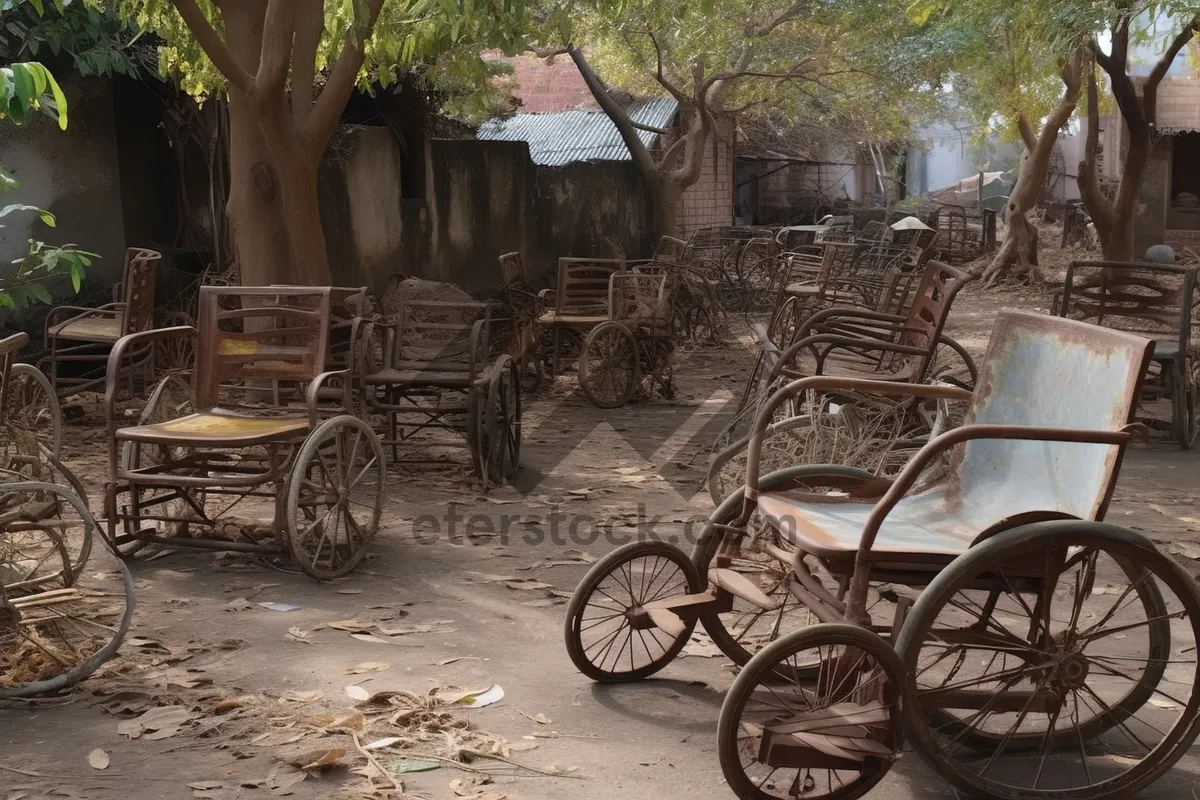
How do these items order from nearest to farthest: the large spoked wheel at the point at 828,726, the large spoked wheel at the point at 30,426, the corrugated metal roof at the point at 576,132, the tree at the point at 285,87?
1. the large spoked wheel at the point at 828,726
2. the large spoked wheel at the point at 30,426
3. the tree at the point at 285,87
4. the corrugated metal roof at the point at 576,132

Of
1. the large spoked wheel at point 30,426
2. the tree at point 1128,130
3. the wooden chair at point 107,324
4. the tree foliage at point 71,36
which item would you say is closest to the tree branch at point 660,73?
the tree at point 1128,130

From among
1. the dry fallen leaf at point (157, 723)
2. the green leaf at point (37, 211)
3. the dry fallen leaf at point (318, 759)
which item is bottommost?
the dry fallen leaf at point (318, 759)

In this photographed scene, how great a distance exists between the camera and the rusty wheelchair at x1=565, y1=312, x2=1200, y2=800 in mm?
3168

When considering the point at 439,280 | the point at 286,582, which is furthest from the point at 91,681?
the point at 439,280

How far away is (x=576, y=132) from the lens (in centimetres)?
2081

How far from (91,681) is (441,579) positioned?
164 cm

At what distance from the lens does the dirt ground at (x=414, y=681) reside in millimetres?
3447

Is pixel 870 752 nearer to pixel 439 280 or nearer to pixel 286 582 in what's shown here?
pixel 286 582

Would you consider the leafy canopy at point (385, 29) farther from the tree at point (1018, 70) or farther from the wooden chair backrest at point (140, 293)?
the tree at point (1018, 70)

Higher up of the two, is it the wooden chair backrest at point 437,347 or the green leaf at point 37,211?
the green leaf at point 37,211

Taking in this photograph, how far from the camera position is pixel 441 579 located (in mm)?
5398

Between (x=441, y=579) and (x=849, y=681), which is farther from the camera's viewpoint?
(x=441, y=579)

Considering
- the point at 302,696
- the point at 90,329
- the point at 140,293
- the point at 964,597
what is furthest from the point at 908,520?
the point at 90,329

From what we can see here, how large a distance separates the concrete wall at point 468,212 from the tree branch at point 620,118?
478 mm
